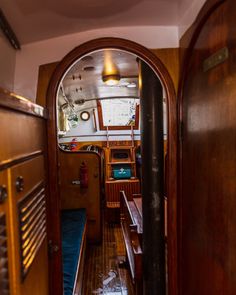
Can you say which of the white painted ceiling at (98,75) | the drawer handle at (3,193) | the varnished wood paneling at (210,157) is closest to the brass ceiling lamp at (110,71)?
the white painted ceiling at (98,75)

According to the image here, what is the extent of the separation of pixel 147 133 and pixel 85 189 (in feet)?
7.48

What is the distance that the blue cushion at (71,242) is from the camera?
2.14 m

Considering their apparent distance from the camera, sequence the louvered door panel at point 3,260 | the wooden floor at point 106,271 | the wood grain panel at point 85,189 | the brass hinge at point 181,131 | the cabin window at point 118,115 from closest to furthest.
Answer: the louvered door panel at point 3,260
the brass hinge at point 181,131
the wooden floor at point 106,271
the wood grain panel at point 85,189
the cabin window at point 118,115

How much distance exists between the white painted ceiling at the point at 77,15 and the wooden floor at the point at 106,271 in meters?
2.63

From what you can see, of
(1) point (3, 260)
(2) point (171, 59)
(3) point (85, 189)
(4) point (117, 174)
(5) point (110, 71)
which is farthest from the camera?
(4) point (117, 174)

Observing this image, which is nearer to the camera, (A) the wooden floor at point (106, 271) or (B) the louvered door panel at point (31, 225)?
(B) the louvered door panel at point (31, 225)

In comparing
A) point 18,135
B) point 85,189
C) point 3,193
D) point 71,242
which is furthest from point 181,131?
point 85,189

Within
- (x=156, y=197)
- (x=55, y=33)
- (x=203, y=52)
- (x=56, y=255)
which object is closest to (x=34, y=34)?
(x=55, y=33)

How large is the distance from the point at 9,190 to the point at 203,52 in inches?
33.4

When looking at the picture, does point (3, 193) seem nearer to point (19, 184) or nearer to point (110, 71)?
point (19, 184)

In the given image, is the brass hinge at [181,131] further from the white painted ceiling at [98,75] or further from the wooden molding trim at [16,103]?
the white painted ceiling at [98,75]

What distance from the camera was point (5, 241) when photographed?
763 millimetres

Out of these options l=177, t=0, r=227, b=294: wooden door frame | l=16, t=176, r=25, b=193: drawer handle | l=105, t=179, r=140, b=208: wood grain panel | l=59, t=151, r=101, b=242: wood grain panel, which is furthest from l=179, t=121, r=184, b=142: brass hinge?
l=105, t=179, r=140, b=208: wood grain panel

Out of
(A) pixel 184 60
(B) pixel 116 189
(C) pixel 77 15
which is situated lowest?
(B) pixel 116 189
